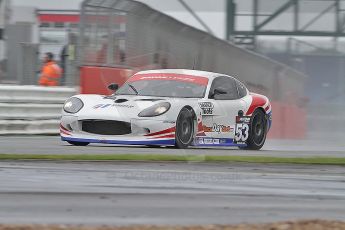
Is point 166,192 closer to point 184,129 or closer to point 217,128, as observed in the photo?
point 184,129

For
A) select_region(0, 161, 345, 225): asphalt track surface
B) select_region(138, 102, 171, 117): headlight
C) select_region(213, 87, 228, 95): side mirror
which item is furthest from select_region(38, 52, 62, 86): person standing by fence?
select_region(0, 161, 345, 225): asphalt track surface

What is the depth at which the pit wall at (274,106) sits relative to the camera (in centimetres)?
1775

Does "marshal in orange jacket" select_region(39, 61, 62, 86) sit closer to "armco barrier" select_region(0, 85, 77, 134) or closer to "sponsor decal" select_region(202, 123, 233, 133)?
"armco barrier" select_region(0, 85, 77, 134)

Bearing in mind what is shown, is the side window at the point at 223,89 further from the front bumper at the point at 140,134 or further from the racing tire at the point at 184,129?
the front bumper at the point at 140,134

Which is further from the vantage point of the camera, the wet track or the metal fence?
the metal fence

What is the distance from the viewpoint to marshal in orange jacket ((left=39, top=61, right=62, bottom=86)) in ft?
64.7

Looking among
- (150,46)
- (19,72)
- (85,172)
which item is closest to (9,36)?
(19,72)

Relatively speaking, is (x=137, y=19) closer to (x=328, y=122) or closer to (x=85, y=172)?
(x=85, y=172)

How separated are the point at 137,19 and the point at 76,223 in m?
12.9

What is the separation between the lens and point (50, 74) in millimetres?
19750

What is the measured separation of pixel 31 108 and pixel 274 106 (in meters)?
9.00

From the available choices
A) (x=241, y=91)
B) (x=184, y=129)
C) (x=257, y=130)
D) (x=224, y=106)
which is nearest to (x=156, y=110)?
(x=184, y=129)


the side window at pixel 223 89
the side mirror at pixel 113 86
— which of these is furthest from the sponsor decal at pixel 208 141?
the side mirror at pixel 113 86

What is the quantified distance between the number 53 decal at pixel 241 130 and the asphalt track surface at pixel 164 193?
155 inches
